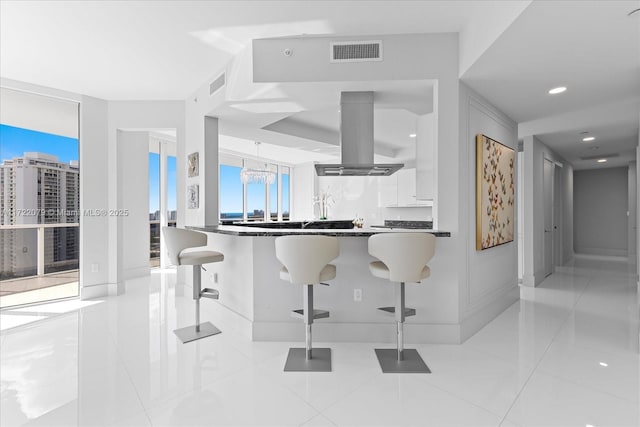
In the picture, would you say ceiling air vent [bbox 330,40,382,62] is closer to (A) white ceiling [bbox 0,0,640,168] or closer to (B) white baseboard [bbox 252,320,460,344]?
(A) white ceiling [bbox 0,0,640,168]

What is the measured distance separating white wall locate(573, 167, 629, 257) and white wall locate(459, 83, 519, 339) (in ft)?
23.2

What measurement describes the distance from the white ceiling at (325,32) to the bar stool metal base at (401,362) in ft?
8.01

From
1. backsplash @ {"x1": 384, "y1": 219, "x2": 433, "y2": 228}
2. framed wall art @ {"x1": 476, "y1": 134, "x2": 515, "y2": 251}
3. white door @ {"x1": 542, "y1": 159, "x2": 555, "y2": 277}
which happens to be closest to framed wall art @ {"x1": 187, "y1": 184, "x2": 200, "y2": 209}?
framed wall art @ {"x1": 476, "y1": 134, "x2": 515, "y2": 251}

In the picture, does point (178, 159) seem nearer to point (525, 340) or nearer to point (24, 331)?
point (24, 331)

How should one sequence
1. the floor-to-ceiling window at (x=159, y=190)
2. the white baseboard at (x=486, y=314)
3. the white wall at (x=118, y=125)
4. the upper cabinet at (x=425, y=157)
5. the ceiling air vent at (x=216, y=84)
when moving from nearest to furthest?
1. the white baseboard at (x=486, y=314)
2. the upper cabinet at (x=425, y=157)
3. the ceiling air vent at (x=216, y=84)
4. the white wall at (x=118, y=125)
5. the floor-to-ceiling window at (x=159, y=190)

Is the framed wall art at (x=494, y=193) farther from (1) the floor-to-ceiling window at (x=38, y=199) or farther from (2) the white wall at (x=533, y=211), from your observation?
(1) the floor-to-ceiling window at (x=38, y=199)

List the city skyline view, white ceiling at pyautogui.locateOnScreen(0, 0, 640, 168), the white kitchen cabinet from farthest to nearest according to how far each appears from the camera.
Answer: the white kitchen cabinet, the city skyline view, white ceiling at pyautogui.locateOnScreen(0, 0, 640, 168)

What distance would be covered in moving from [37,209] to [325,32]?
4401 mm

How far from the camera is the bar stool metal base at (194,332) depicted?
9.84 ft

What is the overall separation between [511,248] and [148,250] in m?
6.20

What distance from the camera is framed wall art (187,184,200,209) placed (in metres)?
4.22

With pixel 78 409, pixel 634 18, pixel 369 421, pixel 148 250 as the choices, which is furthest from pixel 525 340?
pixel 148 250

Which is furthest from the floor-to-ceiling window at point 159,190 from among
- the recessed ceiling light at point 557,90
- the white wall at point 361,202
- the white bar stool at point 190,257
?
the recessed ceiling light at point 557,90

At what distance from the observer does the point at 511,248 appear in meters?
4.07
